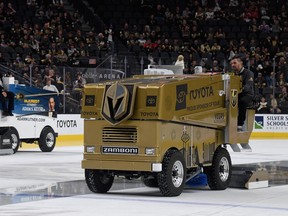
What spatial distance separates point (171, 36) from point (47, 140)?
1375 cm

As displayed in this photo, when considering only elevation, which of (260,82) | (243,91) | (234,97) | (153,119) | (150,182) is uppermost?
(260,82)

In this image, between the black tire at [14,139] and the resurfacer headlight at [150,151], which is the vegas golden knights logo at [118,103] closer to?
the resurfacer headlight at [150,151]

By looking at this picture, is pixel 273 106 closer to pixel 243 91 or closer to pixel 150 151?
pixel 243 91

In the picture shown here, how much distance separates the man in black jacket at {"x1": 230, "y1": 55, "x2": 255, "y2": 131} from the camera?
1336cm

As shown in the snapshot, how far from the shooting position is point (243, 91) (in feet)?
43.9

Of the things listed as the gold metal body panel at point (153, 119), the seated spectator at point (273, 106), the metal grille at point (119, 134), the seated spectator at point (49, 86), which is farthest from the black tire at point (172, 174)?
A: the seated spectator at point (273, 106)

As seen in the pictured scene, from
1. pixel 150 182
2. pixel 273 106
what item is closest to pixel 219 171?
pixel 150 182

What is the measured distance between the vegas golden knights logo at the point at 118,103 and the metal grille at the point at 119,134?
0.52ft

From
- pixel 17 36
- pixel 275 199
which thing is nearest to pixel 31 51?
pixel 17 36

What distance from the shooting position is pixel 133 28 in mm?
36219

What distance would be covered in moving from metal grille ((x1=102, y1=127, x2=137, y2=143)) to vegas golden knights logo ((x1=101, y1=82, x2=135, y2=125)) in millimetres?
160

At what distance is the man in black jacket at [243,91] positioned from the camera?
526 inches

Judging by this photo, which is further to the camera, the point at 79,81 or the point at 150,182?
the point at 79,81

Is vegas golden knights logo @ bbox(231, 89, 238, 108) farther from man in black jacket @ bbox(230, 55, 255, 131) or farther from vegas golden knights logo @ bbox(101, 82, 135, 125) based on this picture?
vegas golden knights logo @ bbox(101, 82, 135, 125)
